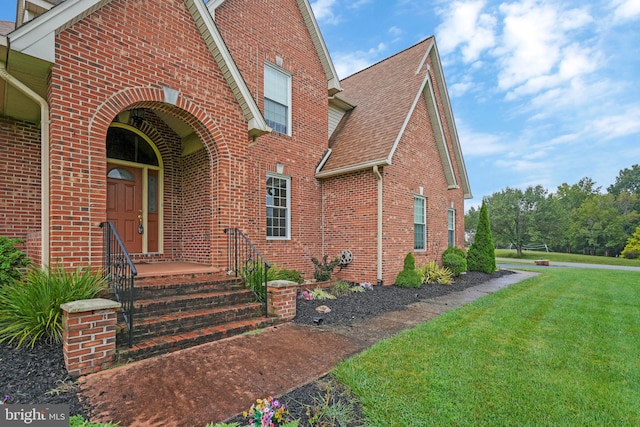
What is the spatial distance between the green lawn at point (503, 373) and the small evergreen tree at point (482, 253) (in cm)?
779

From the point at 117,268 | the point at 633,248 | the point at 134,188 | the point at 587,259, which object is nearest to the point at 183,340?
the point at 117,268

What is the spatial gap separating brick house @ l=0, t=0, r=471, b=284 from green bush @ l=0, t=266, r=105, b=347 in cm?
50

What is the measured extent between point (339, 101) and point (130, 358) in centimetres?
1043

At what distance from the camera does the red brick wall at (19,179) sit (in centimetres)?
557

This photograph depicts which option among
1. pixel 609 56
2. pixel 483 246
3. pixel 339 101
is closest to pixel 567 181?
pixel 609 56

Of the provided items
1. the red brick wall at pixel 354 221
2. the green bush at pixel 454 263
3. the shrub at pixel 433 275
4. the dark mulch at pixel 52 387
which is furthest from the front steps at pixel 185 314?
the green bush at pixel 454 263

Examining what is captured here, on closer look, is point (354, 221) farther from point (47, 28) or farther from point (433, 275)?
point (47, 28)

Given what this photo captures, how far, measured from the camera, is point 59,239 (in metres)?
4.18

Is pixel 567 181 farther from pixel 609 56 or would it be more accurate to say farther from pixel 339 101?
pixel 339 101

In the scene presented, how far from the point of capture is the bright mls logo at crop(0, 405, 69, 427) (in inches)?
98.3

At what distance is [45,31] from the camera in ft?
13.5

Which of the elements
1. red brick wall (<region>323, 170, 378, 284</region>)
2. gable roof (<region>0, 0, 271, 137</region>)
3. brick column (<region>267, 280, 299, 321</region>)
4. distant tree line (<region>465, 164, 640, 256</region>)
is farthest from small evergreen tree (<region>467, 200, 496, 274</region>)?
distant tree line (<region>465, 164, 640, 256</region>)

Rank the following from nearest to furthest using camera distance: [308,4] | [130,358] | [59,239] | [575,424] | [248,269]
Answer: [575,424] < [130,358] < [59,239] < [248,269] < [308,4]

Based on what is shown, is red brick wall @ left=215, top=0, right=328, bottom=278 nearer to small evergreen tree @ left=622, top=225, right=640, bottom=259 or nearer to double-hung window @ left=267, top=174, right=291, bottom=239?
double-hung window @ left=267, top=174, right=291, bottom=239
